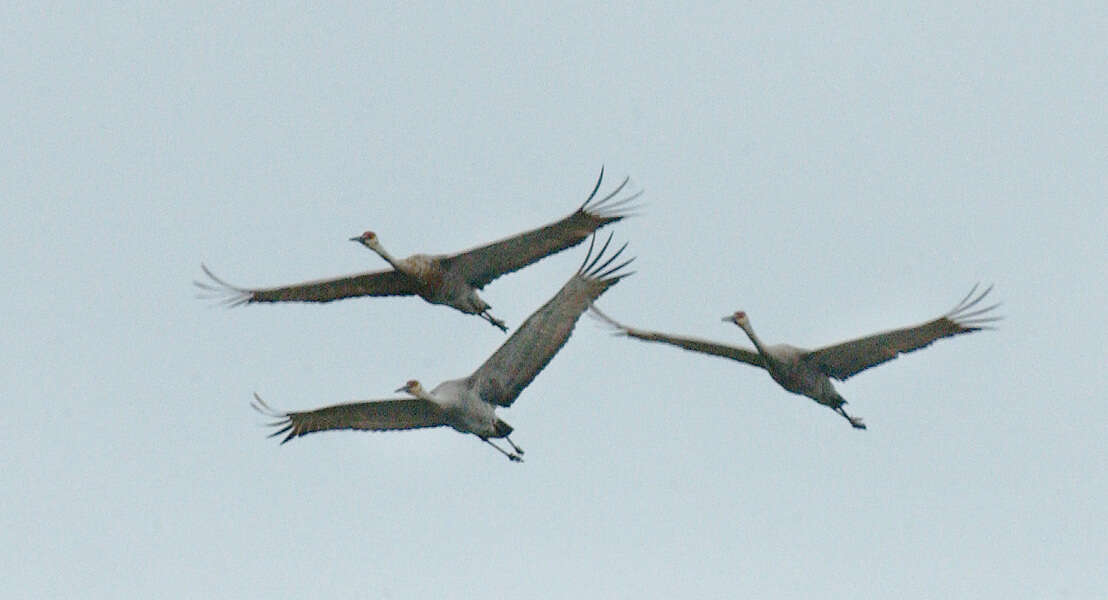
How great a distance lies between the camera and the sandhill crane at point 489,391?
2512 cm

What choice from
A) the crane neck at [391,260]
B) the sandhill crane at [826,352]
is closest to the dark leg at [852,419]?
the sandhill crane at [826,352]

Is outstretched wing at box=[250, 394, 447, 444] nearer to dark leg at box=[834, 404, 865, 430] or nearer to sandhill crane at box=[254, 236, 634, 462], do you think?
sandhill crane at box=[254, 236, 634, 462]

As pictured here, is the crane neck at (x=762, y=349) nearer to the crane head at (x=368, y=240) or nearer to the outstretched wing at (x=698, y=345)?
the outstretched wing at (x=698, y=345)

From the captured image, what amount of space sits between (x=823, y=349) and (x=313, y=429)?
5.76 metres

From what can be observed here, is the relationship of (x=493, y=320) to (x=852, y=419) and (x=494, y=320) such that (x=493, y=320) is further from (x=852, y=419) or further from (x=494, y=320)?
(x=852, y=419)

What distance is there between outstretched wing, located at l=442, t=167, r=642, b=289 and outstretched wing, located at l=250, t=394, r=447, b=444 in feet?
6.05

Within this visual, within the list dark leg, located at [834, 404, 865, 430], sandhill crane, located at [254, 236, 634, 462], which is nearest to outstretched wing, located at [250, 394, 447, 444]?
sandhill crane, located at [254, 236, 634, 462]

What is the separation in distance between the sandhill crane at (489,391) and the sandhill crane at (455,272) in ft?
3.50

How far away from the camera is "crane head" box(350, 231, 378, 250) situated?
91.3 feet

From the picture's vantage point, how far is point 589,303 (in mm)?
25281

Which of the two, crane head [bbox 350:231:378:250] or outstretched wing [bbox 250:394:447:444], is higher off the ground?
crane head [bbox 350:231:378:250]

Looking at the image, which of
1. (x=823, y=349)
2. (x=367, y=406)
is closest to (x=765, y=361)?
(x=823, y=349)

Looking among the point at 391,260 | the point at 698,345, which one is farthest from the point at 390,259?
the point at 698,345

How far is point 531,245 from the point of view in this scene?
26.6 metres
